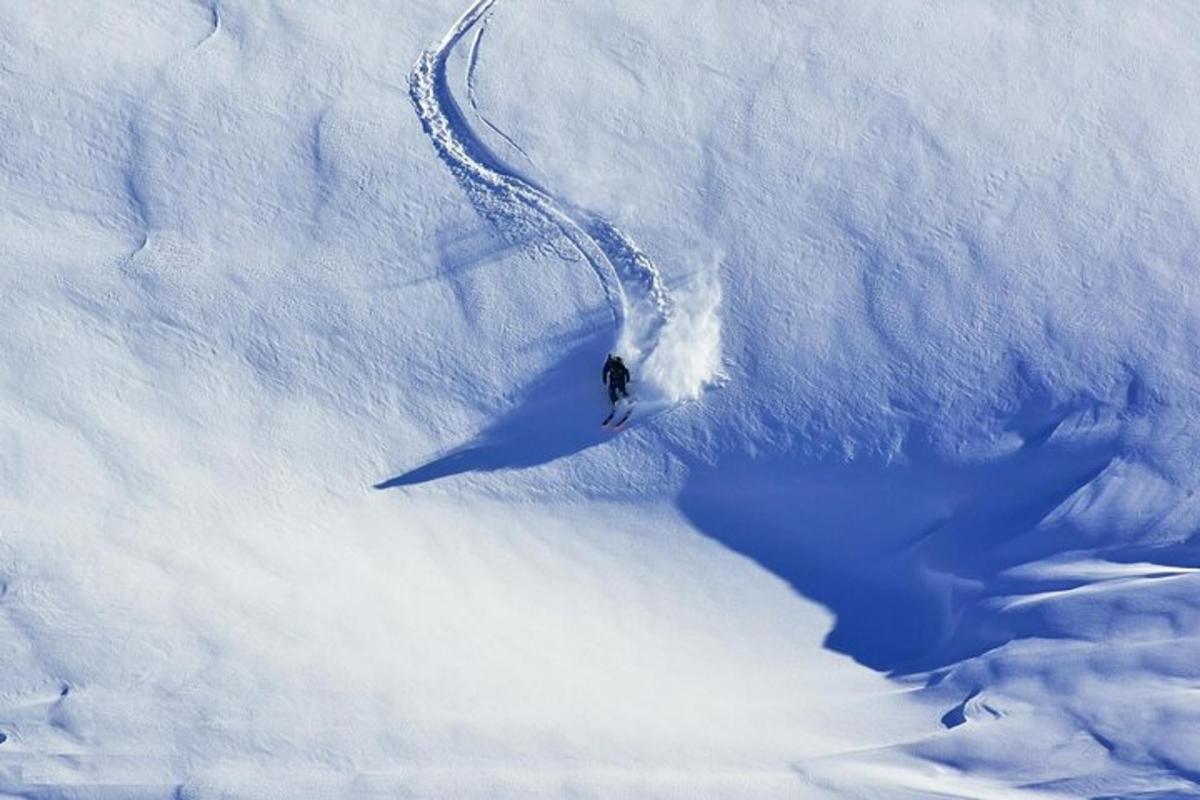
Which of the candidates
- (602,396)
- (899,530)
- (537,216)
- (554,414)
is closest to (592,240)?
(537,216)

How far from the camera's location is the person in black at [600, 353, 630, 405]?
1046cm

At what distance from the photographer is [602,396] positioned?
10.6m

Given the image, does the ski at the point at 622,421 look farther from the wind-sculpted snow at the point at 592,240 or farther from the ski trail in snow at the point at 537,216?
the ski trail in snow at the point at 537,216

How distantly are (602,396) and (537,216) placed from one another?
5.04 ft

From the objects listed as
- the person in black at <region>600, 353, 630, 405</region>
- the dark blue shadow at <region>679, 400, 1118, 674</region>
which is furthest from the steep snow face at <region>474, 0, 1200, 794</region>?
the person in black at <region>600, 353, 630, 405</region>

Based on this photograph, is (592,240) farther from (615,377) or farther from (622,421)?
(622,421)

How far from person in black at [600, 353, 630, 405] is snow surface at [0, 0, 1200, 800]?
156mm

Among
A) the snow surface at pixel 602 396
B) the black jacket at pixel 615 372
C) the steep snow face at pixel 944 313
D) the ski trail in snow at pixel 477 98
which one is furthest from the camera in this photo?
the ski trail in snow at pixel 477 98

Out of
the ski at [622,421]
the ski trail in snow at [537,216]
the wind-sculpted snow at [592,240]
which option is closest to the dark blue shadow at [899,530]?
the ski at [622,421]

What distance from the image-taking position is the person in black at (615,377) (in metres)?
10.5

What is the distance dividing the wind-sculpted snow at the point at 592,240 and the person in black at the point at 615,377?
0.12 metres

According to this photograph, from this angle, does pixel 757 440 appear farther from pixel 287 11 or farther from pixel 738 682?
pixel 287 11

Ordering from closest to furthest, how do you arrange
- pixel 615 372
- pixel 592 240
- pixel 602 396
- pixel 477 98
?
pixel 615 372 < pixel 602 396 < pixel 592 240 < pixel 477 98

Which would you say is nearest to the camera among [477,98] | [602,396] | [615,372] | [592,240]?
[615,372]
